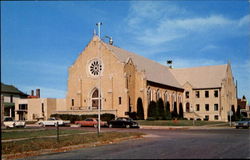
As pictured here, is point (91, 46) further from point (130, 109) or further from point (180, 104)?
point (180, 104)

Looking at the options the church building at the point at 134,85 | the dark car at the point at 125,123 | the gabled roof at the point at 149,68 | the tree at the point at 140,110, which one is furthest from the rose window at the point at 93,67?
the dark car at the point at 125,123

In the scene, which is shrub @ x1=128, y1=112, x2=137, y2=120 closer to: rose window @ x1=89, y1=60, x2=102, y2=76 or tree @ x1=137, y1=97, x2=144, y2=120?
tree @ x1=137, y1=97, x2=144, y2=120

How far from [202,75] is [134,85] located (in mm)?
23012

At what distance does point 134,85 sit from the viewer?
6138cm

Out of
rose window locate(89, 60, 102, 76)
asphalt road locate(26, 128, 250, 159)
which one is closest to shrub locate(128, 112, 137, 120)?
rose window locate(89, 60, 102, 76)

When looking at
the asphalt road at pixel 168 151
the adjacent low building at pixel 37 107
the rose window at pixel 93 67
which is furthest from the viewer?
the adjacent low building at pixel 37 107

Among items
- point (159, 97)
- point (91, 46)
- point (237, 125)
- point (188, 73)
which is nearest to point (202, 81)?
point (188, 73)

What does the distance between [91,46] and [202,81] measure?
28.4 metres

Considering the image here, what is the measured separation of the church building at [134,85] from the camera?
58.4m

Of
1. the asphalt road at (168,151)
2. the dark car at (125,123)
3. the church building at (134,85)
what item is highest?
the church building at (134,85)

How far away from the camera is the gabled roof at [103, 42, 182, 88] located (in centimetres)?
6287

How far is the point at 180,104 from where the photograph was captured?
75250 mm

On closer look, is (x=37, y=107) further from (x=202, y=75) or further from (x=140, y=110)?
(x=202, y=75)

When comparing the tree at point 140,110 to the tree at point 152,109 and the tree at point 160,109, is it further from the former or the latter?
the tree at point 160,109
